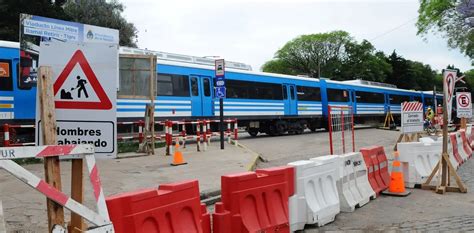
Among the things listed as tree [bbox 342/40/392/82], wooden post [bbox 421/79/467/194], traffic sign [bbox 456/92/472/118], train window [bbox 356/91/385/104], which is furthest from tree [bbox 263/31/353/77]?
wooden post [bbox 421/79/467/194]

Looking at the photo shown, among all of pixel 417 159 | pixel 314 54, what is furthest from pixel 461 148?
pixel 314 54

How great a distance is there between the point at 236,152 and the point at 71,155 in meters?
11.0

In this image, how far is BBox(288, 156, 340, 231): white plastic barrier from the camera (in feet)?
19.7

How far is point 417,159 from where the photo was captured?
31.4 feet

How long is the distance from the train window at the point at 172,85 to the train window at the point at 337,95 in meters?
13.3

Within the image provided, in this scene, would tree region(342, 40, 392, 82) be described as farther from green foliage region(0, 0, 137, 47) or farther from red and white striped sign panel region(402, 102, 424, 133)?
red and white striped sign panel region(402, 102, 424, 133)

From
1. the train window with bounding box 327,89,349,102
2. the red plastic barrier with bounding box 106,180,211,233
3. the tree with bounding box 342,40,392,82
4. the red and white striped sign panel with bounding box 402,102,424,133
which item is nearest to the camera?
the red plastic barrier with bounding box 106,180,211,233

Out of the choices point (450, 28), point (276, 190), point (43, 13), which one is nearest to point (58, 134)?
point (276, 190)

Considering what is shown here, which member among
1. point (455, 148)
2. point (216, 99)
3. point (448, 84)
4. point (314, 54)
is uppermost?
point (314, 54)

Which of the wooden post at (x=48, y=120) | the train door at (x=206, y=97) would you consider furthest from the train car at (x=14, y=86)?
the wooden post at (x=48, y=120)

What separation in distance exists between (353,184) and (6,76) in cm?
1145

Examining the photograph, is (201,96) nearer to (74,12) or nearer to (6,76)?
(6,76)

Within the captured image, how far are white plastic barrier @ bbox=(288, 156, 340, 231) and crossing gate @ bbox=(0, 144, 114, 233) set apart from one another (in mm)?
3053

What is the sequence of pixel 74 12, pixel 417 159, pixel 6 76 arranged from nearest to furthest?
pixel 417 159
pixel 6 76
pixel 74 12
